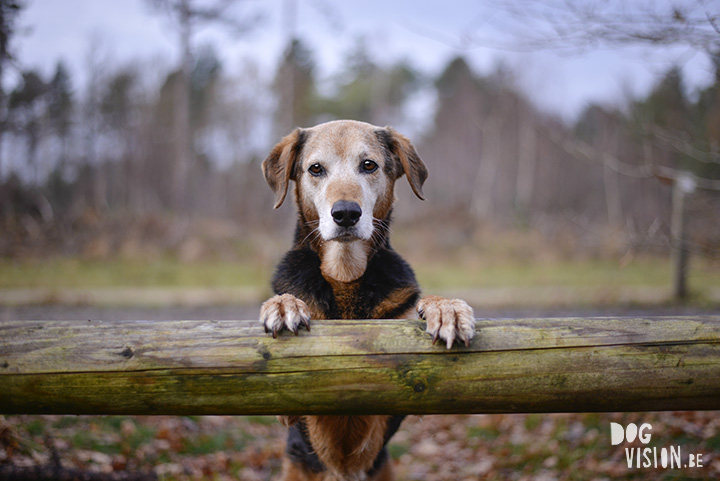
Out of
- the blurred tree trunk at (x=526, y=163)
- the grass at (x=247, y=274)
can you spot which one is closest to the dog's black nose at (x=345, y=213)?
the grass at (x=247, y=274)

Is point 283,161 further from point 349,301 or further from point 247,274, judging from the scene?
point 247,274

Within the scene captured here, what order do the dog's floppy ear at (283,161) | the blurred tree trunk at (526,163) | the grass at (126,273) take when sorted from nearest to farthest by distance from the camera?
the dog's floppy ear at (283,161) < the grass at (126,273) < the blurred tree trunk at (526,163)

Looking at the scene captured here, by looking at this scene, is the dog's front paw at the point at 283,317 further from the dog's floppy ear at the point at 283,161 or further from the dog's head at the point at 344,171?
the dog's floppy ear at the point at 283,161

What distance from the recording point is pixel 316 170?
138 inches

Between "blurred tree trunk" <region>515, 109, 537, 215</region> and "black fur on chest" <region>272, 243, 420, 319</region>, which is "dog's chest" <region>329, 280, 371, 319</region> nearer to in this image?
"black fur on chest" <region>272, 243, 420, 319</region>

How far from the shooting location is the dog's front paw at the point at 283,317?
90.6 inches

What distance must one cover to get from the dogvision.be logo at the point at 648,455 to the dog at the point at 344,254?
202 cm

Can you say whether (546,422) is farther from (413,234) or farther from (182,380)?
(413,234)

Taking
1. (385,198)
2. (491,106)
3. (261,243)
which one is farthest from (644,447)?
(491,106)

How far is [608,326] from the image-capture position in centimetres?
→ 228

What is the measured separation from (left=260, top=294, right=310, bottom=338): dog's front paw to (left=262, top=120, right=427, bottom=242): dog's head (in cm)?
77

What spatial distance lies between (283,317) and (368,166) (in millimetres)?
1581

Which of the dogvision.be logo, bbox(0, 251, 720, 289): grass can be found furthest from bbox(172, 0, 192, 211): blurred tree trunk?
the dogvision.be logo

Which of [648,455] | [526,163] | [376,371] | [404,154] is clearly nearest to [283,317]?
[376,371]
